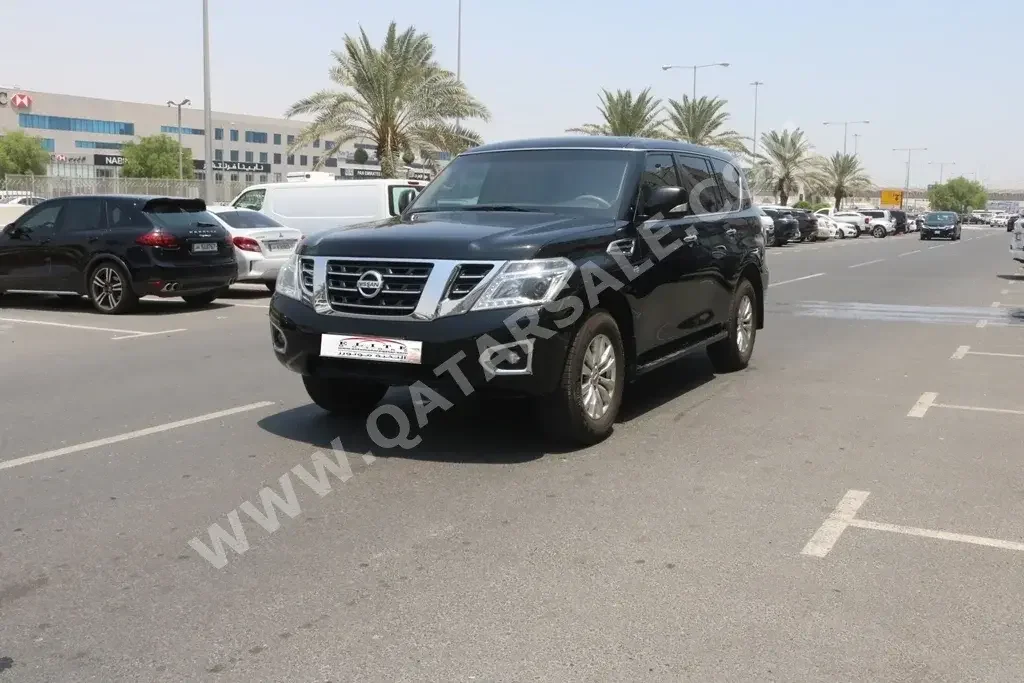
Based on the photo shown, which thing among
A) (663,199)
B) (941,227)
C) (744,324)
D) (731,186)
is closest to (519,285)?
(663,199)

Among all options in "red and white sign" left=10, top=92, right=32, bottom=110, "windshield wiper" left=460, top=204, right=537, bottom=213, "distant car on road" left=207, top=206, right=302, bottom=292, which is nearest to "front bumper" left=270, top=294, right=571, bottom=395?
"windshield wiper" left=460, top=204, right=537, bottom=213

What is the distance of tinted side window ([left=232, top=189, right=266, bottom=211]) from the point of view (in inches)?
766

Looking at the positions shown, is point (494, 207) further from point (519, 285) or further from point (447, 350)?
point (447, 350)

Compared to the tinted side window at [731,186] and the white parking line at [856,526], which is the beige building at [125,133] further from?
the white parking line at [856,526]

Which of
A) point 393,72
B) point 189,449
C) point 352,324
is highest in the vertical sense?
point 393,72

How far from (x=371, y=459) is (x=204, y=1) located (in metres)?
25.9

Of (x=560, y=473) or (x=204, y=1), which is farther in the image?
(x=204, y=1)

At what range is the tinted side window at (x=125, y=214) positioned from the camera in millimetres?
13617

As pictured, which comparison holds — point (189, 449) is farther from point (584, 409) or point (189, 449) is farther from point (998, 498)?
point (998, 498)

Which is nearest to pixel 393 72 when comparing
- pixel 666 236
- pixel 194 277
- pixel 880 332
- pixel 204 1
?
pixel 204 1

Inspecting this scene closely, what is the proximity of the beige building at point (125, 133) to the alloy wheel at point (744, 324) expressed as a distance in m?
95.6

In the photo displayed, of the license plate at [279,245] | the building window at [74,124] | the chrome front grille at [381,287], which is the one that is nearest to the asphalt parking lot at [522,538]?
the chrome front grille at [381,287]

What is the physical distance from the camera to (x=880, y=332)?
1220 centimetres

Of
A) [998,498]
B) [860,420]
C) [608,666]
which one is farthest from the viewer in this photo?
[860,420]
